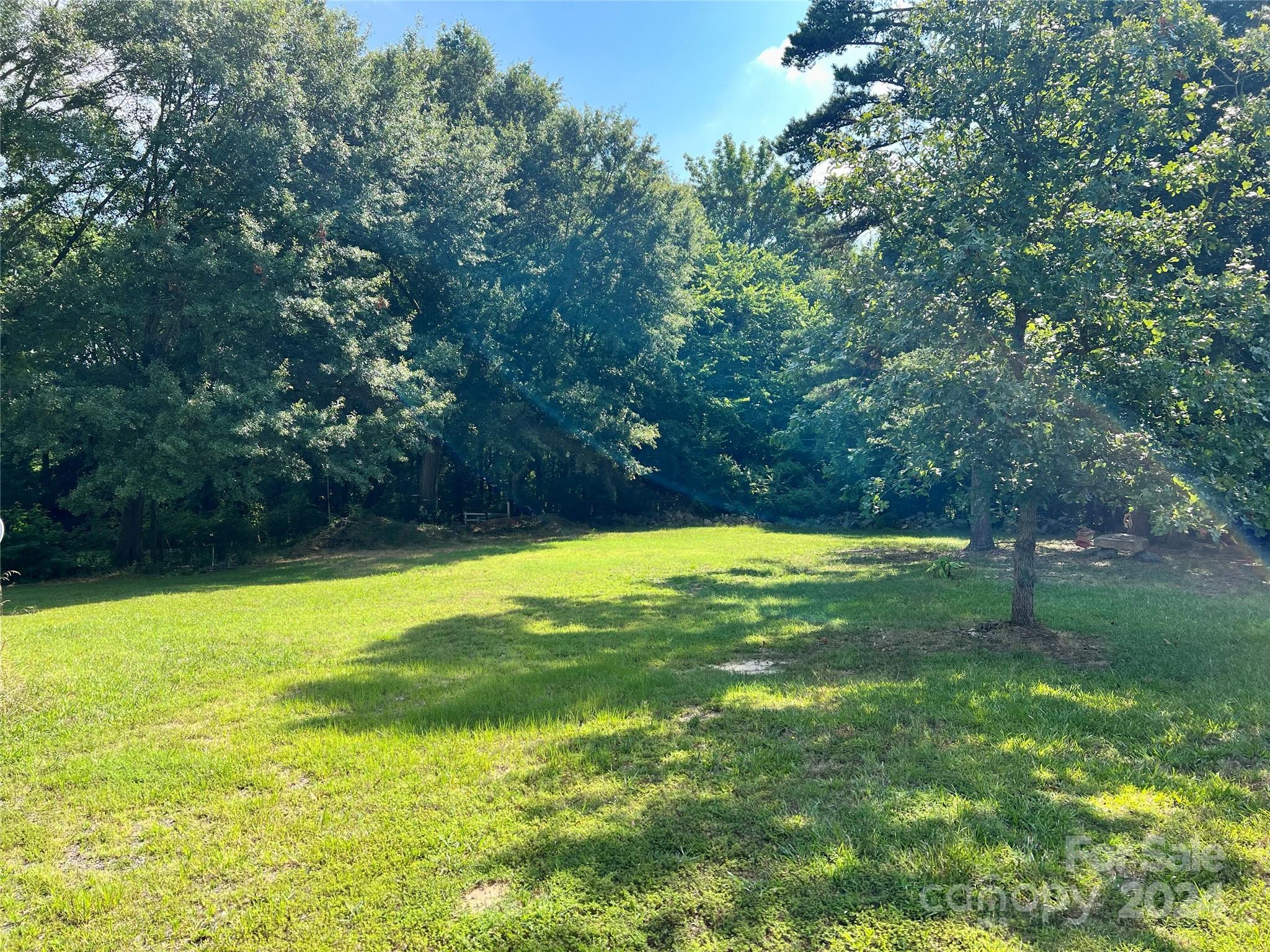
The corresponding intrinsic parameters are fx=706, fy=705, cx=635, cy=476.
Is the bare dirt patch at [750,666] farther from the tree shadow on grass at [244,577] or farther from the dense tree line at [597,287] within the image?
the tree shadow on grass at [244,577]

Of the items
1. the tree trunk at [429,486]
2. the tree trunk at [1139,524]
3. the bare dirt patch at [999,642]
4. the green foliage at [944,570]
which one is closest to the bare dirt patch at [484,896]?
the bare dirt patch at [999,642]

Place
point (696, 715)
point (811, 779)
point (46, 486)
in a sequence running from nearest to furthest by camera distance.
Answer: point (811, 779), point (696, 715), point (46, 486)

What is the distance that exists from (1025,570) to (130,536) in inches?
678

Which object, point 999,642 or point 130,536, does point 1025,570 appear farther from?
point 130,536

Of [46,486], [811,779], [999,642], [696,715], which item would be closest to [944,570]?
[999,642]

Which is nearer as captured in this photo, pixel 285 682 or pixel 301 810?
pixel 301 810

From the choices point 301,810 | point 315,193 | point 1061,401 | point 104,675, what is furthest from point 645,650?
point 315,193

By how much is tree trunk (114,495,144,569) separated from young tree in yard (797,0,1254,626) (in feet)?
52.3

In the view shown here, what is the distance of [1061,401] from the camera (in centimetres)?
599

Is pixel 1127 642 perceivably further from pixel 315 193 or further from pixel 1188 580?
pixel 315 193

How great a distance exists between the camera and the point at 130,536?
15516 mm

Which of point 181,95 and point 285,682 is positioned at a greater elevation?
point 181,95

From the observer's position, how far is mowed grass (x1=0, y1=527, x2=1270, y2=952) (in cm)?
263

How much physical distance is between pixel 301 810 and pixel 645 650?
3.69m
